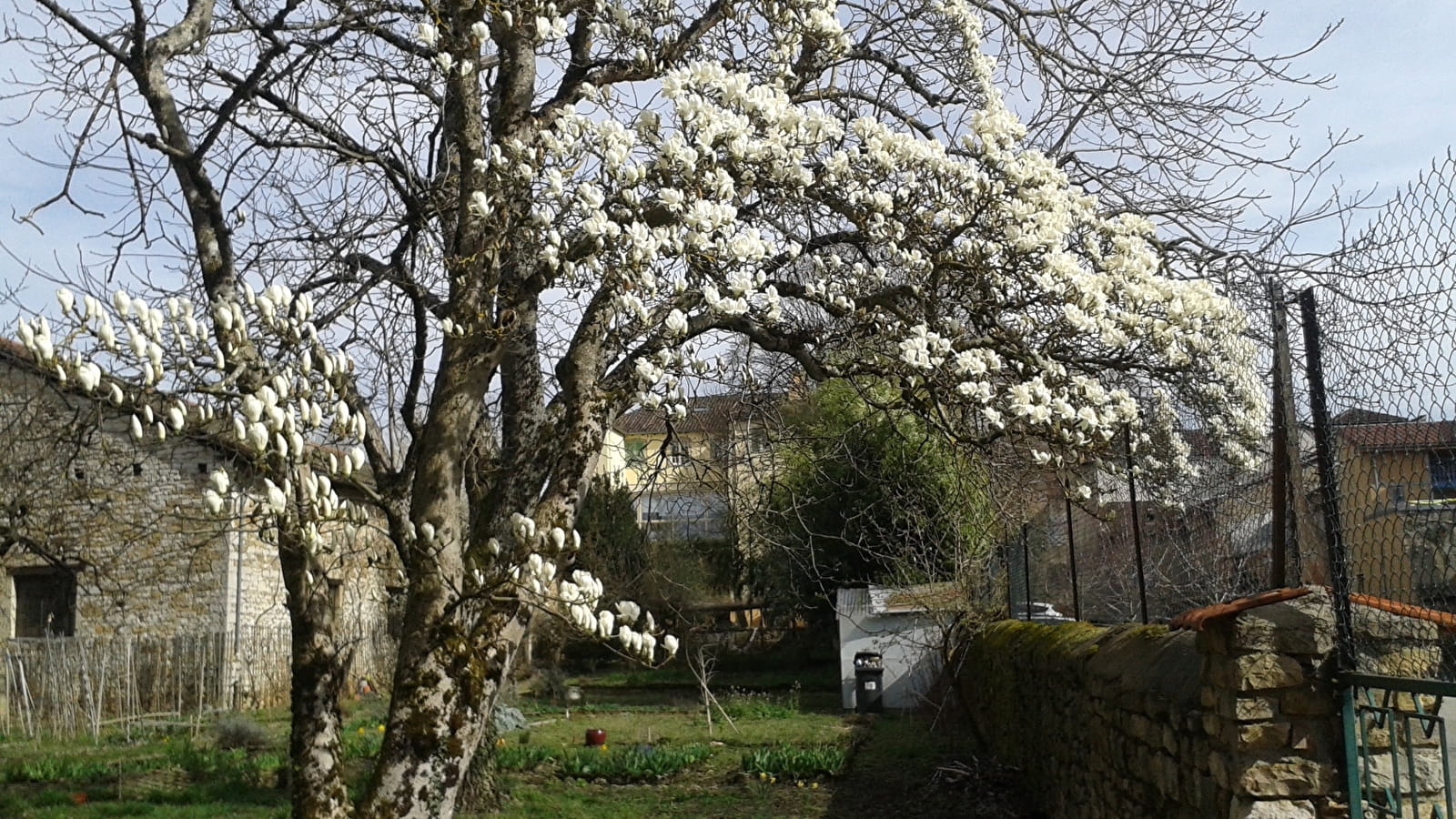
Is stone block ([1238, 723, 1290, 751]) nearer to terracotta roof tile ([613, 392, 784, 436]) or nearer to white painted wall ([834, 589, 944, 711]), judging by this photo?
terracotta roof tile ([613, 392, 784, 436])

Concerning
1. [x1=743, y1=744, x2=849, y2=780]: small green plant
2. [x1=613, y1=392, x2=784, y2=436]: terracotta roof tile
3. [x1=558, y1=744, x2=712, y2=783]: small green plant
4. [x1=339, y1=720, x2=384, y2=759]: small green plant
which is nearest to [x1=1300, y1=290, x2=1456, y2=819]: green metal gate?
[x1=613, y1=392, x2=784, y2=436]: terracotta roof tile

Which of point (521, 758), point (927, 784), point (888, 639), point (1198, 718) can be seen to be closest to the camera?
point (1198, 718)

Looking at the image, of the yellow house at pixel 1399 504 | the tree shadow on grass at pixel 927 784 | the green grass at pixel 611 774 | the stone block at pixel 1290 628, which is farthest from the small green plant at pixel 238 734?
the yellow house at pixel 1399 504

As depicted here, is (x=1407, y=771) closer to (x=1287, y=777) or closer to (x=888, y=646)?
(x=1287, y=777)

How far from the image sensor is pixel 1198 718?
4199 millimetres

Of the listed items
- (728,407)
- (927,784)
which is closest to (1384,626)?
(728,407)

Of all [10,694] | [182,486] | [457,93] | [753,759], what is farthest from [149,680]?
[457,93]

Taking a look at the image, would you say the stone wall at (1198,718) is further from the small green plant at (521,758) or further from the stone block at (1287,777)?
the small green plant at (521,758)

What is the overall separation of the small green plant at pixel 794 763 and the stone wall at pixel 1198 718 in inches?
144

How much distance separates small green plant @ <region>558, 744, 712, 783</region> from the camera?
1129 cm

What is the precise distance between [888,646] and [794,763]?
541 centimetres

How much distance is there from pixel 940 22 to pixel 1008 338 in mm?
2402

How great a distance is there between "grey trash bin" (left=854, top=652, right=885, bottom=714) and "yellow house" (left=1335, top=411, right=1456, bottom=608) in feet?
42.6

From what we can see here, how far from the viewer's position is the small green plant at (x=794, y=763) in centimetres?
1097
